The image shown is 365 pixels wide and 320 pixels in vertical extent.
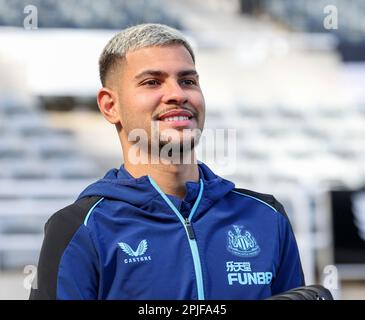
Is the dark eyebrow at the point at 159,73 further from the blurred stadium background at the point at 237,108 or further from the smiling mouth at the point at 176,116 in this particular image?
the blurred stadium background at the point at 237,108

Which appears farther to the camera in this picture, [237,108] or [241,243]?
[237,108]

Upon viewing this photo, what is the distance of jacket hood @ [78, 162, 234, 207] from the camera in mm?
920

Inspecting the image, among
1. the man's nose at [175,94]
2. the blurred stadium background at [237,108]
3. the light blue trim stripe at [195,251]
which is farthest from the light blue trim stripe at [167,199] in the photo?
the blurred stadium background at [237,108]

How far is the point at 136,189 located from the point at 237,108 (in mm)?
4071

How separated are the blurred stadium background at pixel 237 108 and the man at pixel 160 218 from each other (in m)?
2.78

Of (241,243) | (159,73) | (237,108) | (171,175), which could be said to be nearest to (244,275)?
(241,243)

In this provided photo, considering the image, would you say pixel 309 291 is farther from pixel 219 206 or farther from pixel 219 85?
pixel 219 85

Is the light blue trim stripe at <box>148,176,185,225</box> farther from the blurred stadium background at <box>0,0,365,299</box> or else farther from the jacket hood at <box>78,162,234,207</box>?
the blurred stadium background at <box>0,0,365,299</box>

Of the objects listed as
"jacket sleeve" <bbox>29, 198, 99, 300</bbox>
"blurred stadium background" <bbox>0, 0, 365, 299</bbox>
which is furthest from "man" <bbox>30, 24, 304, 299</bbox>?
"blurred stadium background" <bbox>0, 0, 365, 299</bbox>

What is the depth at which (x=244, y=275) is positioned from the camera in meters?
0.89

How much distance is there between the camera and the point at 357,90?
5.18 meters

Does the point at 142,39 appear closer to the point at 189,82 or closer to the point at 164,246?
the point at 189,82

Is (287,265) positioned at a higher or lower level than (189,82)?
lower

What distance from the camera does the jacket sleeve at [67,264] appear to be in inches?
33.6
